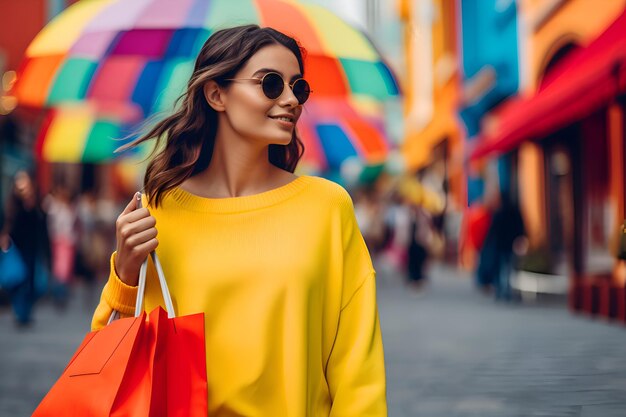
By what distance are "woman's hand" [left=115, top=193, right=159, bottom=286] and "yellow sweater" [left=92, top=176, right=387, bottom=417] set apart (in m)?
0.06

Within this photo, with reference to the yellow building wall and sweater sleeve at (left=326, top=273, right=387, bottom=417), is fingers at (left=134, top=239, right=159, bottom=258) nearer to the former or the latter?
sweater sleeve at (left=326, top=273, right=387, bottom=417)

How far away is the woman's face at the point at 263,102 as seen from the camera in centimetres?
226

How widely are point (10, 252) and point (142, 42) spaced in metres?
4.42

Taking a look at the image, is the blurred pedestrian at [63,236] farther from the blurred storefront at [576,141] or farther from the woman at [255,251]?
the woman at [255,251]

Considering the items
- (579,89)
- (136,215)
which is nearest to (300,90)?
(136,215)

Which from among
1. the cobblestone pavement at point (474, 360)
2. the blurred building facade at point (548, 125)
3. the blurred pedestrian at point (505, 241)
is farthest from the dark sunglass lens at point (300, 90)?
the blurred pedestrian at point (505, 241)

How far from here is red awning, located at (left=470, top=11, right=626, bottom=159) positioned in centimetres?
839

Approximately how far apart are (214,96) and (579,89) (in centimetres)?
766

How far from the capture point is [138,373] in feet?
6.40

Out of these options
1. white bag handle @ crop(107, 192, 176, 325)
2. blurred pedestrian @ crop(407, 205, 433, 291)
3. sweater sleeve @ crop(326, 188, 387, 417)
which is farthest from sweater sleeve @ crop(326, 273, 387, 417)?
blurred pedestrian @ crop(407, 205, 433, 291)

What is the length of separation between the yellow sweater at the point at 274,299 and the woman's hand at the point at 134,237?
65 mm

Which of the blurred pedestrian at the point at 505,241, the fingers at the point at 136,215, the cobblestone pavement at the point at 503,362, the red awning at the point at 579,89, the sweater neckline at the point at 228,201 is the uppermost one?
the red awning at the point at 579,89

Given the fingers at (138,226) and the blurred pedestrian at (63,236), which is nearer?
the fingers at (138,226)

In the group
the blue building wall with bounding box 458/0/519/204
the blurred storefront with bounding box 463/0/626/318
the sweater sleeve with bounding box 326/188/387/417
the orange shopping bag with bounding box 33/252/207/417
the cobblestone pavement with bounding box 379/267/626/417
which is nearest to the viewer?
the orange shopping bag with bounding box 33/252/207/417
